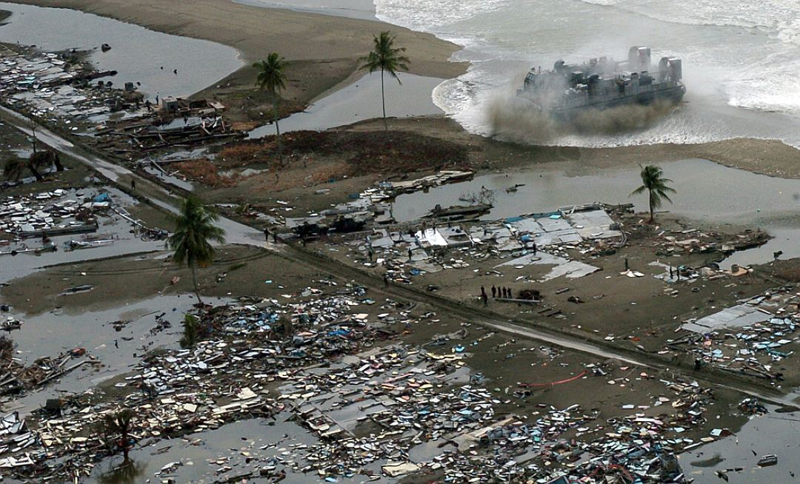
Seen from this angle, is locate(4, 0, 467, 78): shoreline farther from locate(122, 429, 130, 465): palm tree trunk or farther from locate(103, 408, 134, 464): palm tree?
locate(122, 429, 130, 465): palm tree trunk

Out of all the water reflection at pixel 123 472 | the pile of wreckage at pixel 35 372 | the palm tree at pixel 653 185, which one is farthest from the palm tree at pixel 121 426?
the palm tree at pixel 653 185

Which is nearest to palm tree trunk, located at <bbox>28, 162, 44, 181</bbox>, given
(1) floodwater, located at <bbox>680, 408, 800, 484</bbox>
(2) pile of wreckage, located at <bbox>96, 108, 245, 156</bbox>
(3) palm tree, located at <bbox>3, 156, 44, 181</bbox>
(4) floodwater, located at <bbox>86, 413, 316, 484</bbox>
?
(3) palm tree, located at <bbox>3, 156, 44, 181</bbox>

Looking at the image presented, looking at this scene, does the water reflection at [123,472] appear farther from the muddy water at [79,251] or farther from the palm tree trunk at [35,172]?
the palm tree trunk at [35,172]

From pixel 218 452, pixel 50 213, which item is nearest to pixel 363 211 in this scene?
pixel 50 213

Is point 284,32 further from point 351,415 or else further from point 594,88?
point 351,415

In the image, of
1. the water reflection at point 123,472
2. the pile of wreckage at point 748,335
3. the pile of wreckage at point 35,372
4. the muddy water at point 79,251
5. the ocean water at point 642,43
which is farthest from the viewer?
the ocean water at point 642,43
